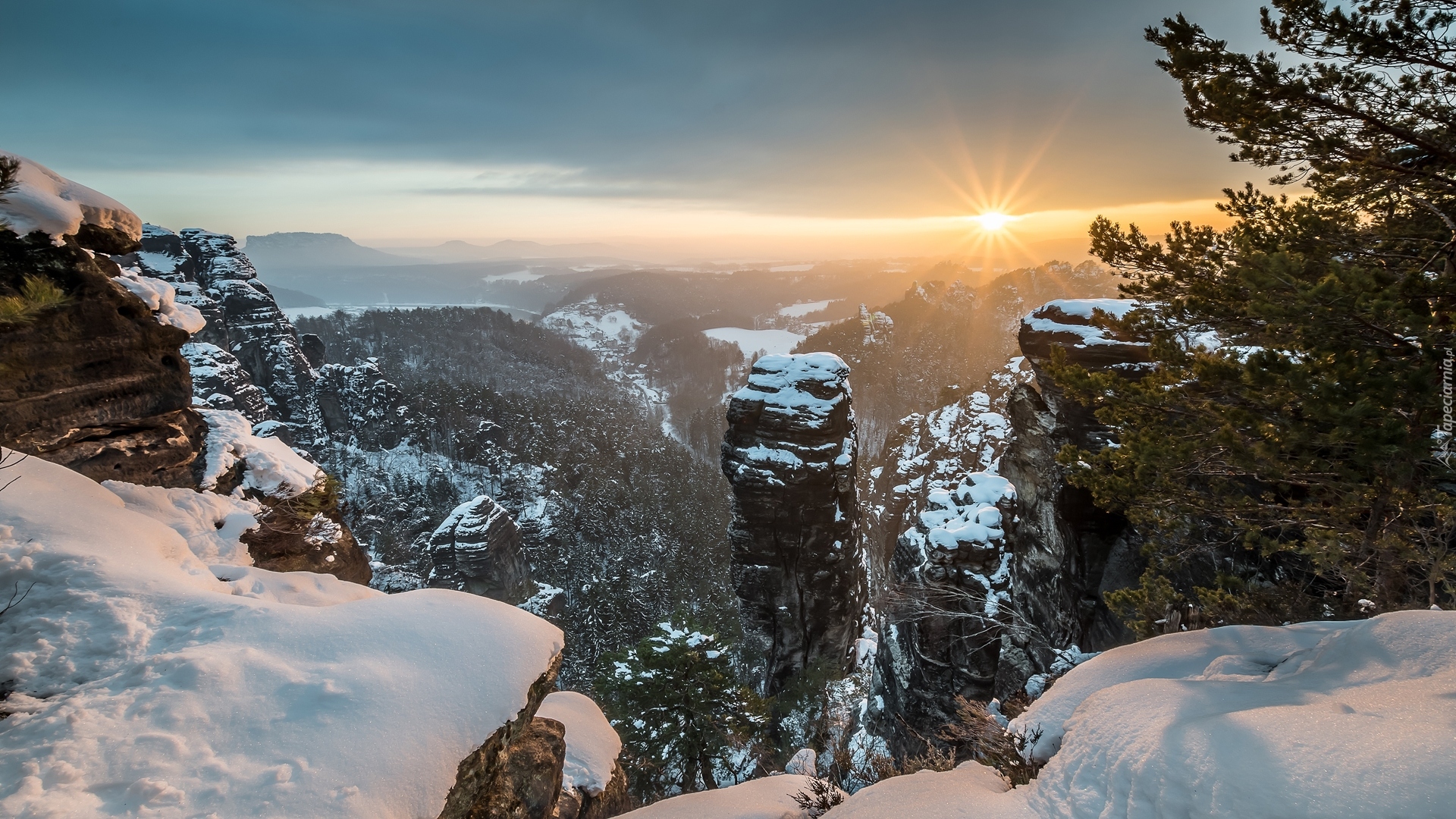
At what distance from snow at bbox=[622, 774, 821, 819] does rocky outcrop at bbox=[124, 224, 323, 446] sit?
6736cm

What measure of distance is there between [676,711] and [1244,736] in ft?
44.6

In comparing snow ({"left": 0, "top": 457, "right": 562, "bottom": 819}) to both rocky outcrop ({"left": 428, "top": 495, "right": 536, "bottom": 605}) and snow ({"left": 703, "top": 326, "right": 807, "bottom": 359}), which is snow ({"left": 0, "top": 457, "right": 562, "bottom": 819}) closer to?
rocky outcrop ({"left": 428, "top": 495, "right": 536, "bottom": 605})

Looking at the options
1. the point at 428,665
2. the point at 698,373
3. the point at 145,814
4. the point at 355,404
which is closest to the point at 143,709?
the point at 145,814

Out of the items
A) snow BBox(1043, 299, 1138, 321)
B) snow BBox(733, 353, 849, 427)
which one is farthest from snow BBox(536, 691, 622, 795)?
snow BBox(1043, 299, 1138, 321)

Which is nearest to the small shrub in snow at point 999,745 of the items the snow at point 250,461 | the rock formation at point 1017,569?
the rock formation at point 1017,569

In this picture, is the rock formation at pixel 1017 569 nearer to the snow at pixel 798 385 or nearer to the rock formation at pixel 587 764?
the snow at pixel 798 385

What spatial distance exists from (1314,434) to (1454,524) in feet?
6.94

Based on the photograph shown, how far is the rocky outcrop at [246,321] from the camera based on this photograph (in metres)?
60.2

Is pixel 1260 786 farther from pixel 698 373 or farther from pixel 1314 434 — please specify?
pixel 698 373

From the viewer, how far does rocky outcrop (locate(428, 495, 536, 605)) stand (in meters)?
36.2

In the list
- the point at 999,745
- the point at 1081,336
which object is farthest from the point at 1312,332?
the point at 1081,336

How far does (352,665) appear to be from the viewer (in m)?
5.29

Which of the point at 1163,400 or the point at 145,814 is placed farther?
A: the point at 1163,400

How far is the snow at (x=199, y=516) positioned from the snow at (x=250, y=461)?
1.44 m
